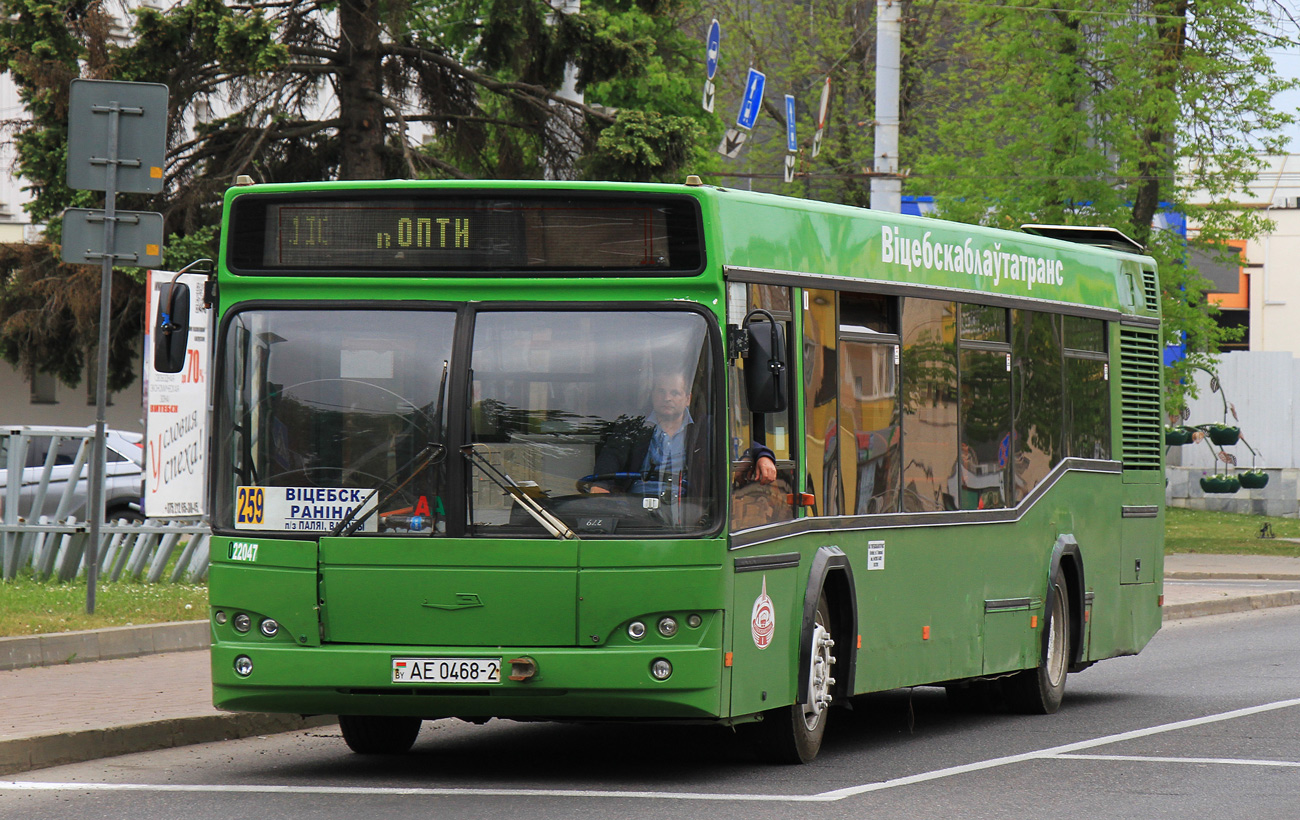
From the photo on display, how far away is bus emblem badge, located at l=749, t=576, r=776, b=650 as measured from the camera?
9.02 m

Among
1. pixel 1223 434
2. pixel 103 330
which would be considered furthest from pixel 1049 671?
pixel 1223 434

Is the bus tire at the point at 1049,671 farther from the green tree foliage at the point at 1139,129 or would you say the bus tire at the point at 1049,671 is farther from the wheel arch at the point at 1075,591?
the green tree foliage at the point at 1139,129

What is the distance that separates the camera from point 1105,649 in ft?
44.7

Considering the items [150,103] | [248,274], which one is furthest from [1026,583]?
[150,103]

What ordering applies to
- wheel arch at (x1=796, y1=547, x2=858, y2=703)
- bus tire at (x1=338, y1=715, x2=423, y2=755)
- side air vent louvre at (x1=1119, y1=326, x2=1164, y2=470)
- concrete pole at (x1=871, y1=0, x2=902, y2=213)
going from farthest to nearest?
concrete pole at (x1=871, y1=0, x2=902, y2=213), side air vent louvre at (x1=1119, y1=326, x2=1164, y2=470), bus tire at (x1=338, y1=715, x2=423, y2=755), wheel arch at (x1=796, y1=547, x2=858, y2=703)

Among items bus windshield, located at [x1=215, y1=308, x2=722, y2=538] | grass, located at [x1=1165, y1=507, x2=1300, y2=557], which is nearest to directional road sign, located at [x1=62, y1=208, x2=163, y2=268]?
bus windshield, located at [x1=215, y1=308, x2=722, y2=538]

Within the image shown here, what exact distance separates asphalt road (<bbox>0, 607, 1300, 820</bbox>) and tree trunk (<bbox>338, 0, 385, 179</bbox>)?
43.4 feet

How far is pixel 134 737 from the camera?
10.0m

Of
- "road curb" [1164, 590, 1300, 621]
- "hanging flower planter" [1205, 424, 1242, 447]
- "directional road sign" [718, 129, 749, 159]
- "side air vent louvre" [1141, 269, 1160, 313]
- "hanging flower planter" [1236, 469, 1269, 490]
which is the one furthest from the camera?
"hanging flower planter" [1236, 469, 1269, 490]

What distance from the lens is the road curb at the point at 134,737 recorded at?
933cm

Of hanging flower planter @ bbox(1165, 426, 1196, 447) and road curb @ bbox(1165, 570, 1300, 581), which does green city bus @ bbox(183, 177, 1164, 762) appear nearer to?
road curb @ bbox(1165, 570, 1300, 581)

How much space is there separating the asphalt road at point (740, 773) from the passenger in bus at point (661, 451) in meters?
1.35

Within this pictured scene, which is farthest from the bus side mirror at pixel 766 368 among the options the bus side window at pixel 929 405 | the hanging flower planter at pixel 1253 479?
the hanging flower planter at pixel 1253 479

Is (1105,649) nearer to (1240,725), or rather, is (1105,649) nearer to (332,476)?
(1240,725)
